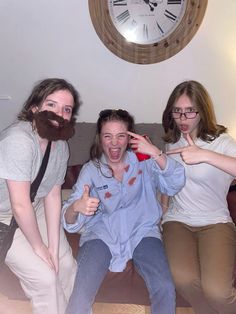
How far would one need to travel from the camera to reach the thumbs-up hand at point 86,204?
162 centimetres

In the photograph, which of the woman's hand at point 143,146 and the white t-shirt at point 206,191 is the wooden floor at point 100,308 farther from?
the woman's hand at point 143,146

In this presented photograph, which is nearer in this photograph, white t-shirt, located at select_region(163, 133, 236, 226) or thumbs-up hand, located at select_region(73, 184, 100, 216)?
thumbs-up hand, located at select_region(73, 184, 100, 216)

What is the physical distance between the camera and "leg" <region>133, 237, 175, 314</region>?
1.59 metres

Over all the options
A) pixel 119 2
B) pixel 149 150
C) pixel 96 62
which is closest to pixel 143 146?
pixel 149 150

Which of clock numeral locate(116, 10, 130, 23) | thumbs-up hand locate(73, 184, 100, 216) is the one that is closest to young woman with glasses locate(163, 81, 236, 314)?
thumbs-up hand locate(73, 184, 100, 216)

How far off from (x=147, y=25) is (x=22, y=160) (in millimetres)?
1571

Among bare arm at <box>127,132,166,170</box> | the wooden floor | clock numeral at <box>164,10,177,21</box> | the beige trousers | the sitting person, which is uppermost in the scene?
clock numeral at <box>164,10,177,21</box>

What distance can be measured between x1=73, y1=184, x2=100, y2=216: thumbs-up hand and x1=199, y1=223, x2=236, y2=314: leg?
1.91ft

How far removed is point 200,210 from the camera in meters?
1.90

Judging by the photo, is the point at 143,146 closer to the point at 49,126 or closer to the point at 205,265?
the point at 49,126

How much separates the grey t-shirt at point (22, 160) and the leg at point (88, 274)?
0.37 metres

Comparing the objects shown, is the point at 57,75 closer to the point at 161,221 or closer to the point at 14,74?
the point at 14,74

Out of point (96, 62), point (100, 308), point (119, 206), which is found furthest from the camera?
point (96, 62)

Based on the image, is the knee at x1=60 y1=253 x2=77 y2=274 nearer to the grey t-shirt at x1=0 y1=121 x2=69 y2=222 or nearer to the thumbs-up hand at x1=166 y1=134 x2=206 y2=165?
the grey t-shirt at x1=0 y1=121 x2=69 y2=222
